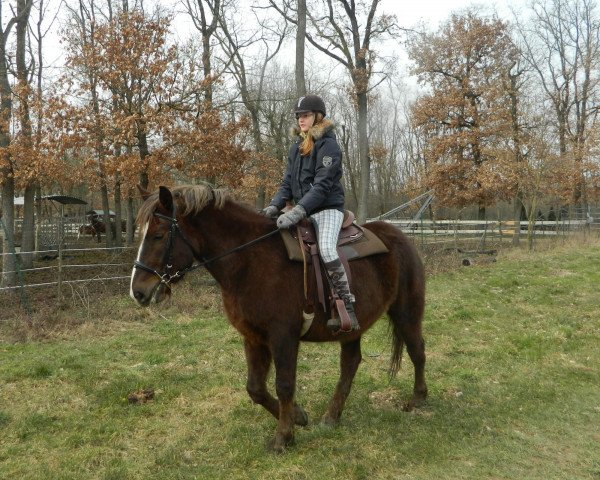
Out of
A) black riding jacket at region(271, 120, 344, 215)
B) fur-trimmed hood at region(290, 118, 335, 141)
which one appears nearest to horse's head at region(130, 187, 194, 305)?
black riding jacket at region(271, 120, 344, 215)

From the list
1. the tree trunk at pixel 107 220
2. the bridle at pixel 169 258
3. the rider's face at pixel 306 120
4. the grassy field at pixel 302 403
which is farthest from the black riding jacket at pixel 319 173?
the tree trunk at pixel 107 220

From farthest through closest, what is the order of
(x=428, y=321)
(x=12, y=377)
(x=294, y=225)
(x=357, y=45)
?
(x=357, y=45)
(x=428, y=321)
(x=12, y=377)
(x=294, y=225)

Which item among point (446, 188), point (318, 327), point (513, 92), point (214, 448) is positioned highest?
point (513, 92)

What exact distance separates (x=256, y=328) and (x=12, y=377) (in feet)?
11.8

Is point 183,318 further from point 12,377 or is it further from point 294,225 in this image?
point 294,225

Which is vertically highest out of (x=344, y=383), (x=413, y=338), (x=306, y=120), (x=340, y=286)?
(x=306, y=120)

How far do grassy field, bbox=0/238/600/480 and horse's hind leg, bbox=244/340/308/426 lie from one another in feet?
1.21

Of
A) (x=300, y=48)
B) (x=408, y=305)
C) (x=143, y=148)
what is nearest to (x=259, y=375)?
(x=408, y=305)

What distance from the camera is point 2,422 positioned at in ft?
14.6

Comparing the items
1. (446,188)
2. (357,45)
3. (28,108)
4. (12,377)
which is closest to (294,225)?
(12,377)

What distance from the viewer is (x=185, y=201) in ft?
12.2

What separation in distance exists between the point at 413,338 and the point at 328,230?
5.99 feet

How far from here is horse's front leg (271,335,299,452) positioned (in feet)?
12.7

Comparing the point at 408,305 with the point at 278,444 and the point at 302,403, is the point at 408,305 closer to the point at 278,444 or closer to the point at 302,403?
the point at 302,403
